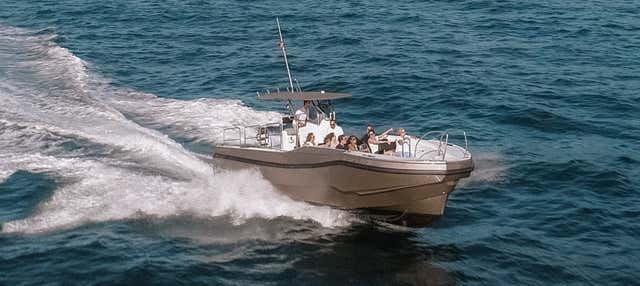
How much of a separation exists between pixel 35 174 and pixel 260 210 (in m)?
7.71

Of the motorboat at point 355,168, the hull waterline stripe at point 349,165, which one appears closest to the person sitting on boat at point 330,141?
the motorboat at point 355,168

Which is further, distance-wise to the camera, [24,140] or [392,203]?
[24,140]

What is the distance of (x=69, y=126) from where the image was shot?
2977 centimetres

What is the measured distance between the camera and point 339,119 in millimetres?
32125

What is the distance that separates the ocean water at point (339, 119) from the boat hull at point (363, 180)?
53 cm

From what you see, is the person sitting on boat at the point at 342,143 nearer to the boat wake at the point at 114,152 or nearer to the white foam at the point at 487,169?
the boat wake at the point at 114,152

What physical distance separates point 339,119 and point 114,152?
8993 millimetres

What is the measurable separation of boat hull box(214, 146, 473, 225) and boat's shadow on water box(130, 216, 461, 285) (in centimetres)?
75

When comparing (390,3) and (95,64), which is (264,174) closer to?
(95,64)

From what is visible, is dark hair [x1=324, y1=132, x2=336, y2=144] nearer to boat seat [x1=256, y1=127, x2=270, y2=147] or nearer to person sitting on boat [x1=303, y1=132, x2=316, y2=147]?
person sitting on boat [x1=303, y1=132, x2=316, y2=147]

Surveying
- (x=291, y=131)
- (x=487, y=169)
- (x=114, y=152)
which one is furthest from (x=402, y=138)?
(x=114, y=152)

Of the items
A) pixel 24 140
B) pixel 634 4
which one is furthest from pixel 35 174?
pixel 634 4

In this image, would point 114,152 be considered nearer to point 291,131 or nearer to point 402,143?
point 291,131

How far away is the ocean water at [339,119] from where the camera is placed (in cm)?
1953
